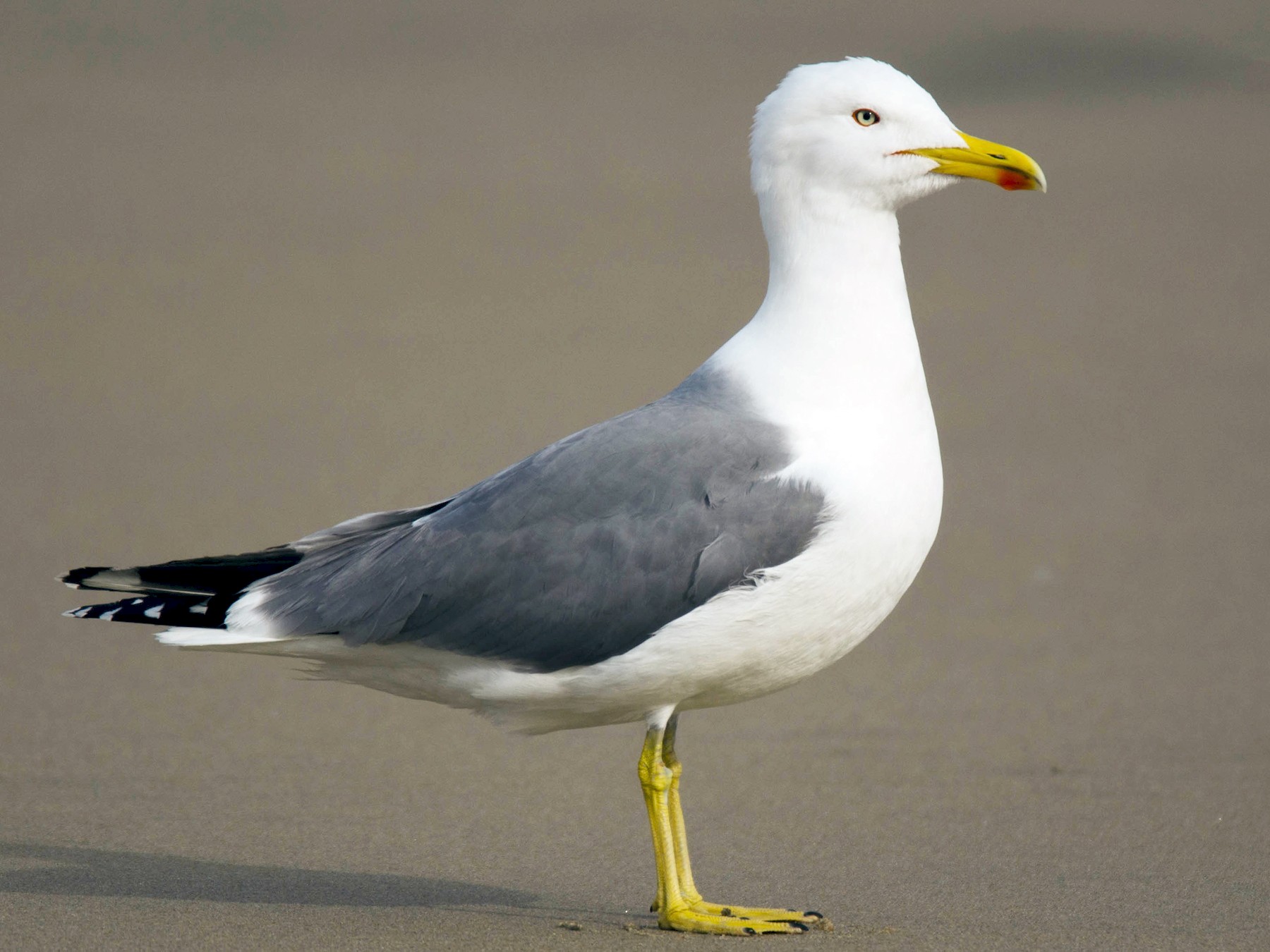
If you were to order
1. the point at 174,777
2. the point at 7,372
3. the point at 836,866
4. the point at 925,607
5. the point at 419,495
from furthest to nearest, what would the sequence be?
the point at 7,372
the point at 419,495
the point at 925,607
the point at 174,777
the point at 836,866

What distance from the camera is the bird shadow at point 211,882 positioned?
426 centimetres

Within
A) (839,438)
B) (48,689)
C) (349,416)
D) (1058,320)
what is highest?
(1058,320)

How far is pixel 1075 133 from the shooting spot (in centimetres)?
1789

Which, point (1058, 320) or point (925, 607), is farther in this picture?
point (1058, 320)

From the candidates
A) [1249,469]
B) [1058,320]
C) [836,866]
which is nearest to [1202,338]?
[1058,320]

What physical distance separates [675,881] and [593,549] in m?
0.86

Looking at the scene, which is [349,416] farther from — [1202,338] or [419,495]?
[1202,338]

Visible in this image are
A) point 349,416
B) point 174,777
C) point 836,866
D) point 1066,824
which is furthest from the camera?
point 349,416

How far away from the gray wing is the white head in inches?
25.6

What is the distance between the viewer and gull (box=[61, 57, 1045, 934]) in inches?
160

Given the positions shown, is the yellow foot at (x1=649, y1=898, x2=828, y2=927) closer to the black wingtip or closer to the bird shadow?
the bird shadow

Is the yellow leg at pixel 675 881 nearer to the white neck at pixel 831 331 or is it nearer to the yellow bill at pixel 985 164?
the white neck at pixel 831 331

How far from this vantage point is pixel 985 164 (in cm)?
439

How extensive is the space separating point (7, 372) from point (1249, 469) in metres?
8.14
